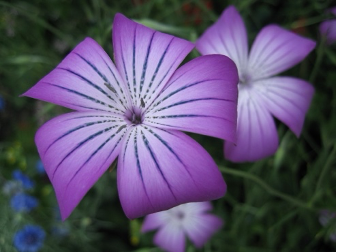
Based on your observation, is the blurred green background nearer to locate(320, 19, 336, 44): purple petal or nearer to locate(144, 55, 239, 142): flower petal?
locate(320, 19, 336, 44): purple petal

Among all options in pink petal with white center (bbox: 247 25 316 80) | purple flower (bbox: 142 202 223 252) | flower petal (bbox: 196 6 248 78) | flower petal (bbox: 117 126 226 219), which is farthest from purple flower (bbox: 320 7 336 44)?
purple flower (bbox: 142 202 223 252)

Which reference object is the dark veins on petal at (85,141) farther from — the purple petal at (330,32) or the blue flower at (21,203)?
the blue flower at (21,203)

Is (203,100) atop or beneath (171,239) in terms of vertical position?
atop

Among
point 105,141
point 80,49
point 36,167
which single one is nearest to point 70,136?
point 105,141

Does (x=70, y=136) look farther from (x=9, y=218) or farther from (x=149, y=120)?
(x=9, y=218)

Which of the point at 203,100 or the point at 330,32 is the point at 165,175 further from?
the point at 330,32

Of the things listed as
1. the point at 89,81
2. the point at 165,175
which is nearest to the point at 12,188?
the point at 89,81

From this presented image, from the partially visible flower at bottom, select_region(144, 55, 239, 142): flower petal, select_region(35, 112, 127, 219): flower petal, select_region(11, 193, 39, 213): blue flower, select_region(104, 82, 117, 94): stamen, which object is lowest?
select_region(11, 193, 39, 213): blue flower
